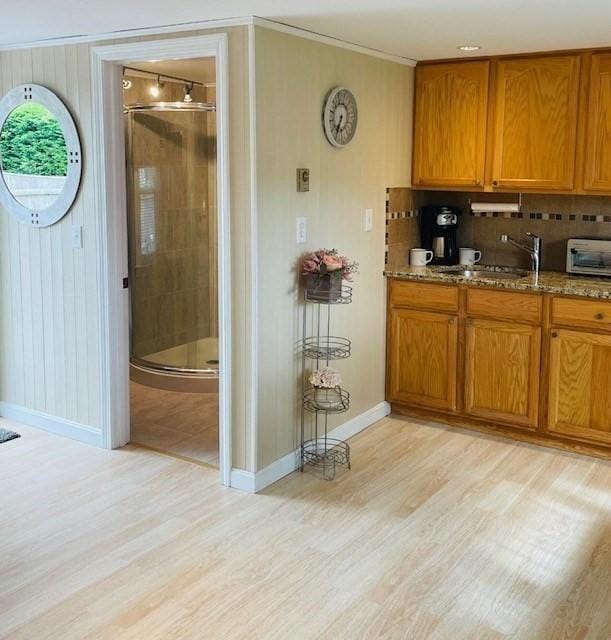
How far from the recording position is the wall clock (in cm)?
387

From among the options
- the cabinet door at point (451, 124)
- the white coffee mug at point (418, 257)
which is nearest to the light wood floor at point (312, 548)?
the white coffee mug at point (418, 257)

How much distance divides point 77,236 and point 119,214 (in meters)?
0.29

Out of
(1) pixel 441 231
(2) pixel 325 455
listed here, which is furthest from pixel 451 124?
(2) pixel 325 455

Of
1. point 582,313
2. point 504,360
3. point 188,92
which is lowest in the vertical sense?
point 504,360

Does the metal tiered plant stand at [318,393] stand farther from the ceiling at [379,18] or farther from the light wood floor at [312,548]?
the ceiling at [379,18]

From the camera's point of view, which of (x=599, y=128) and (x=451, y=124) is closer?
(x=599, y=128)

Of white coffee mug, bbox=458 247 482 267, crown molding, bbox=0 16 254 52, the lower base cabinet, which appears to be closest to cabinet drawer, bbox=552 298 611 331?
the lower base cabinet

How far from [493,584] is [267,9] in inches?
96.0

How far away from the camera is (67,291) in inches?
168

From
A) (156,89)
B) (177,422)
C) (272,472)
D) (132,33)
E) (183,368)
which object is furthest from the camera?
(156,89)

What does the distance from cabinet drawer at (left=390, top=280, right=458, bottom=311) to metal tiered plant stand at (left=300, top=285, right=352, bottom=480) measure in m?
0.55

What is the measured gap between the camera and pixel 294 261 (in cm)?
377

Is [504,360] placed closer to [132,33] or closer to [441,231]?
[441,231]

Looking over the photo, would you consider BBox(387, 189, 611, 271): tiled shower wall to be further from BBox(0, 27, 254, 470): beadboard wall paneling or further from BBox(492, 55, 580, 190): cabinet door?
BBox(0, 27, 254, 470): beadboard wall paneling
